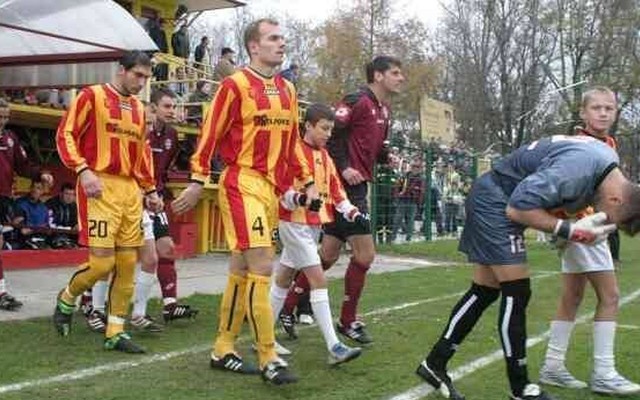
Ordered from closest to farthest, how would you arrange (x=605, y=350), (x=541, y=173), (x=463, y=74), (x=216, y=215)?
1. (x=541, y=173)
2. (x=605, y=350)
3. (x=216, y=215)
4. (x=463, y=74)

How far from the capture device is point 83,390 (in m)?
5.46

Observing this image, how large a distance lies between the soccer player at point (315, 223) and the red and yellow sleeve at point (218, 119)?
709 mm

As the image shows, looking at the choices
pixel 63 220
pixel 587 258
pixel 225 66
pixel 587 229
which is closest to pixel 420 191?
pixel 225 66

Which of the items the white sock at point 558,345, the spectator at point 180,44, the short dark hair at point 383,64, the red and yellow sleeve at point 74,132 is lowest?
the white sock at point 558,345

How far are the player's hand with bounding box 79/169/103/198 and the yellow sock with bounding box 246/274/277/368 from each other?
4.59 ft

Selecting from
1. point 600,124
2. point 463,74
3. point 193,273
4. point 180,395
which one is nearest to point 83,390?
point 180,395

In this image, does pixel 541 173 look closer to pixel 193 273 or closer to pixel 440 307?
pixel 440 307

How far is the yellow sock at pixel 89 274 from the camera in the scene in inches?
264

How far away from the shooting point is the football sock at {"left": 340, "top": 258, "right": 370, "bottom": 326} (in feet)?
24.5

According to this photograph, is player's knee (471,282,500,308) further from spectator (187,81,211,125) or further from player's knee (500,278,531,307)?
spectator (187,81,211,125)

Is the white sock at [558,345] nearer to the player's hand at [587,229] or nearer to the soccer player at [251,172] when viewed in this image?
the player's hand at [587,229]

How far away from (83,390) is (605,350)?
322 centimetres

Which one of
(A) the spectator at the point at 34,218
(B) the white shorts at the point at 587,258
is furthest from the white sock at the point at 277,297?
(A) the spectator at the point at 34,218

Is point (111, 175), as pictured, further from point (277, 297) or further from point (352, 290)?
point (352, 290)
